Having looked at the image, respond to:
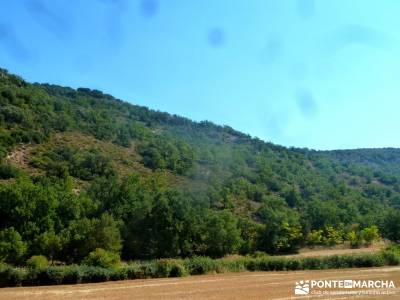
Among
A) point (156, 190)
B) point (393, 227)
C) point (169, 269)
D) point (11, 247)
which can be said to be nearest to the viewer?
point (169, 269)

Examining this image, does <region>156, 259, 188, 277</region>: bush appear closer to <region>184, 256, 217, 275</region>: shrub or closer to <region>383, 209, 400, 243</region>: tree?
<region>184, 256, 217, 275</region>: shrub

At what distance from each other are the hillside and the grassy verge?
→ 13525 millimetres

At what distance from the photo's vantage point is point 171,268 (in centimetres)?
4484

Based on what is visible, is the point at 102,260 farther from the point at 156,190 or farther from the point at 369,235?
the point at 369,235

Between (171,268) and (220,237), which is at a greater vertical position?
(220,237)

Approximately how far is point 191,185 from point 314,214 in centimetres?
2462

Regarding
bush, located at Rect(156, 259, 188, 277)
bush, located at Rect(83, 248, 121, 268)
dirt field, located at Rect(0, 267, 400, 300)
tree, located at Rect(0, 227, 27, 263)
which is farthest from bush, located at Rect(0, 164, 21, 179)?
dirt field, located at Rect(0, 267, 400, 300)

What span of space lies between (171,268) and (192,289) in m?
11.8
